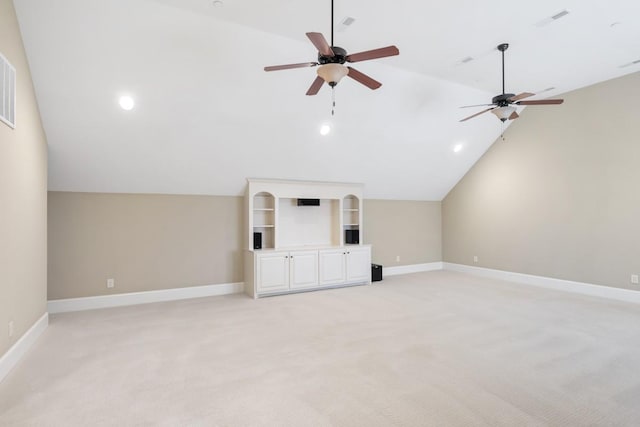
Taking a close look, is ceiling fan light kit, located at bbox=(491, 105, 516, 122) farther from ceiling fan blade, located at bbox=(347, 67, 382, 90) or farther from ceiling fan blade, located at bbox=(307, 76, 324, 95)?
ceiling fan blade, located at bbox=(307, 76, 324, 95)

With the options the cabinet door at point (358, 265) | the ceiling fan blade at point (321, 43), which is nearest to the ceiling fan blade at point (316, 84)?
the ceiling fan blade at point (321, 43)

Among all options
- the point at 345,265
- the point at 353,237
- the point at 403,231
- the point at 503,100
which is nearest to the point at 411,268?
the point at 403,231

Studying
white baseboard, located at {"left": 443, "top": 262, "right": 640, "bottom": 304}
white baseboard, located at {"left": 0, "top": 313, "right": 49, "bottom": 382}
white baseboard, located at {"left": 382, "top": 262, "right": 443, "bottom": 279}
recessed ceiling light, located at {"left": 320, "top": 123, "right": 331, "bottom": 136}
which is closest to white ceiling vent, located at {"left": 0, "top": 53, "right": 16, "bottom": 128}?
white baseboard, located at {"left": 0, "top": 313, "right": 49, "bottom": 382}

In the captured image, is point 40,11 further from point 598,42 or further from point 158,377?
point 598,42

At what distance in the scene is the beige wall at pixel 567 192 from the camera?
537 centimetres

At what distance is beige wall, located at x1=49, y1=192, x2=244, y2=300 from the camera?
4949mm

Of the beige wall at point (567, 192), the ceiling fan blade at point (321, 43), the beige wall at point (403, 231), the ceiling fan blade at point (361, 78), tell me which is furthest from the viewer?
the beige wall at point (403, 231)

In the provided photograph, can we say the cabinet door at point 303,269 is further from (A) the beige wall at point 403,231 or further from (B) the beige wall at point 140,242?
(A) the beige wall at point 403,231

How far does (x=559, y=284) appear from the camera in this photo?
6172mm

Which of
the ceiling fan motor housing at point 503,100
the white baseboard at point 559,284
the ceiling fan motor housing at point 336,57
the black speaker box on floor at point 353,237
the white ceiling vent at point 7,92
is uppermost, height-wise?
the ceiling fan motor housing at point 503,100

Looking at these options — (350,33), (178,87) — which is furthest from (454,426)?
(178,87)

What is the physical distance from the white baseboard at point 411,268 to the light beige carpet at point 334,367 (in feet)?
8.28

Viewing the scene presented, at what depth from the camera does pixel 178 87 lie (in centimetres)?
420

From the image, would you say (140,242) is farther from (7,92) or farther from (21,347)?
(7,92)
